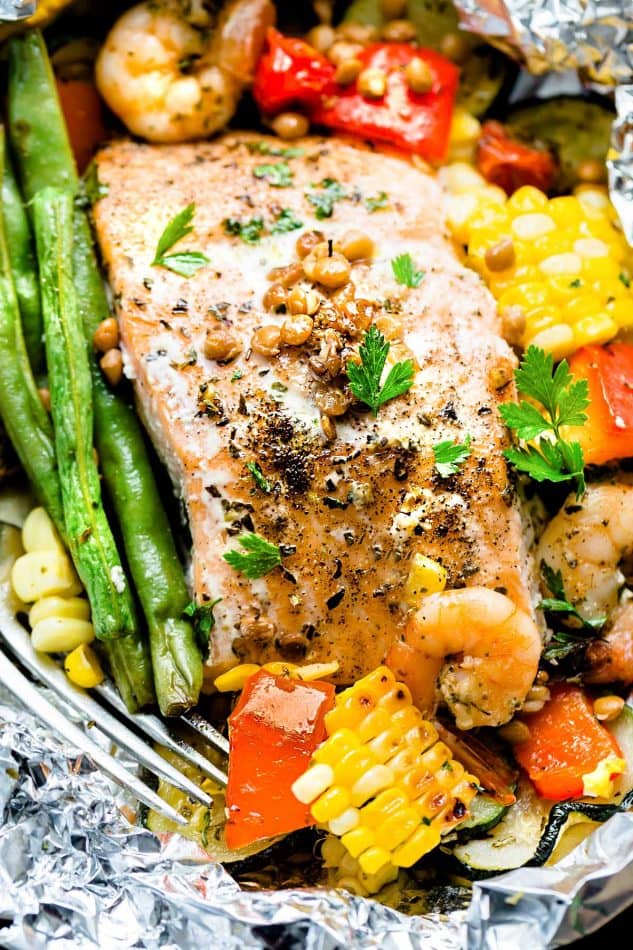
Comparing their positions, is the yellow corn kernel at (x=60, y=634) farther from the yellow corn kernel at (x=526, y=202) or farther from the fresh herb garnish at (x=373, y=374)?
the yellow corn kernel at (x=526, y=202)

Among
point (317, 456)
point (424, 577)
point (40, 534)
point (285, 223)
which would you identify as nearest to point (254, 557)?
point (317, 456)

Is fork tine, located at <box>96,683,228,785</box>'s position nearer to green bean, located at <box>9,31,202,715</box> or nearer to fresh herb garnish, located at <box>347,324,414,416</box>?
green bean, located at <box>9,31,202,715</box>

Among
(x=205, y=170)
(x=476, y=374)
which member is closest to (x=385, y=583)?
(x=476, y=374)

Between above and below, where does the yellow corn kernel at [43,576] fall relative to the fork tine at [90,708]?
above

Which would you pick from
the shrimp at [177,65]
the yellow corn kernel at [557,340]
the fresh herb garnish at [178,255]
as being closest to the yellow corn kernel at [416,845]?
the yellow corn kernel at [557,340]

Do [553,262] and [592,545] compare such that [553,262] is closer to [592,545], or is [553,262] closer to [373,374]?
[373,374]

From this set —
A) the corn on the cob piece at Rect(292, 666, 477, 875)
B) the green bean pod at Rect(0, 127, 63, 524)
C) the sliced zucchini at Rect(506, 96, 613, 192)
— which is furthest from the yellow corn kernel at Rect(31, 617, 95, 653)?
the sliced zucchini at Rect(506, 96, 613, 192)
